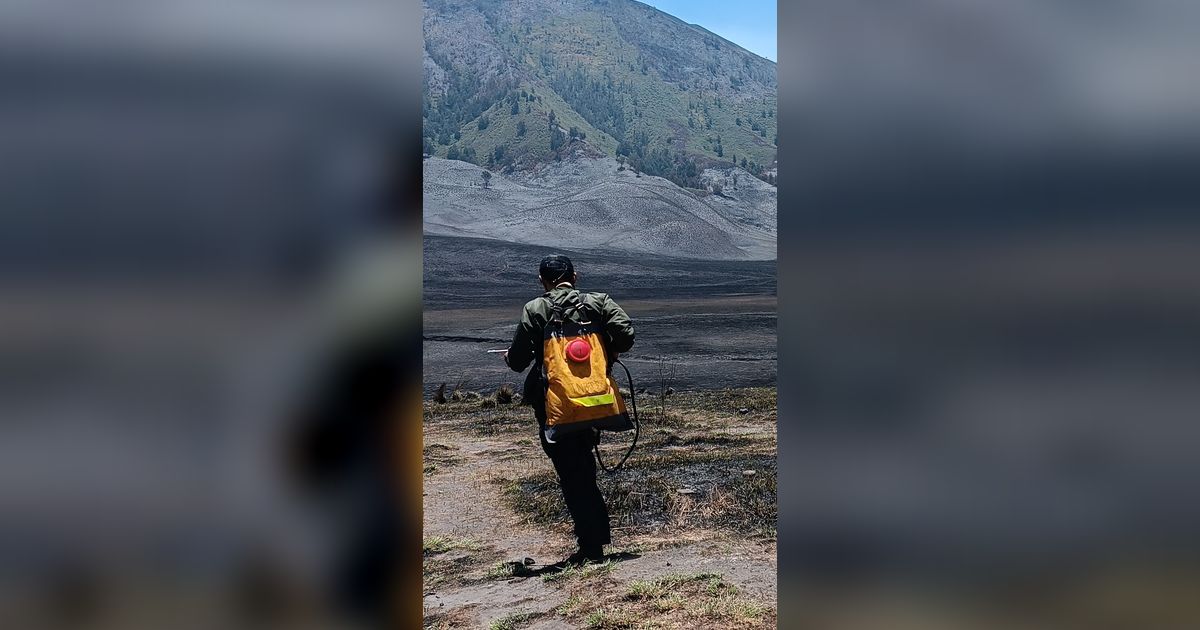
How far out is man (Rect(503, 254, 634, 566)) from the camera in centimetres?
464

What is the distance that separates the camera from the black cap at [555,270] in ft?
15.7

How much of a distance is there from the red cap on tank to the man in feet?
0.52

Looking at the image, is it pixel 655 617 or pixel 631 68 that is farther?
pixel 631 68

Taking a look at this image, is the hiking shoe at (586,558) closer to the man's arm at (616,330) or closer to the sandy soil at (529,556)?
the sandy soil at (529,556)

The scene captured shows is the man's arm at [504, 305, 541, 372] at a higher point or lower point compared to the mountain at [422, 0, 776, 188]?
lower

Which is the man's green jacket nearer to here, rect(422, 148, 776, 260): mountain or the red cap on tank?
the red cap on tank
